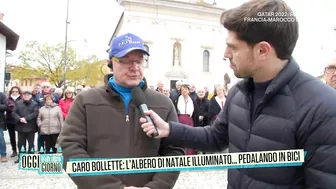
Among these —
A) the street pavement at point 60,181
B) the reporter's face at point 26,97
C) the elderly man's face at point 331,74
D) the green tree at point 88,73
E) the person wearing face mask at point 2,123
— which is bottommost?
the street pavement at point 60,181

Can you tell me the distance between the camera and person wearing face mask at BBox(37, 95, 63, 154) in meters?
→ 6.89

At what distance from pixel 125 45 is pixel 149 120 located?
56 centimetres

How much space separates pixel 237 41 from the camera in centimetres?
148

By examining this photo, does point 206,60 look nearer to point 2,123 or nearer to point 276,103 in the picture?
point 2,123

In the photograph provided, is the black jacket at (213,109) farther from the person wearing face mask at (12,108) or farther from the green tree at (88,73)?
the green tree at (88,73)

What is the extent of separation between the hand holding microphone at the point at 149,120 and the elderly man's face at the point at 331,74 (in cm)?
247

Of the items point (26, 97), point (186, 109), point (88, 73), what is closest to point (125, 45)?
point (186, 109)

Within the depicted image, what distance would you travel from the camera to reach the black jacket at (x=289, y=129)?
4.09ft

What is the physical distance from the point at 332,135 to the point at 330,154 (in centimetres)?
8

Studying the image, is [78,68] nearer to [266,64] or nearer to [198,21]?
[198,21]

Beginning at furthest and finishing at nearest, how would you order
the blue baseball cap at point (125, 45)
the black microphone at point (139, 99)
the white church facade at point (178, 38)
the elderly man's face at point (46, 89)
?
the white church facade at point (178, 38) → the elderly man's face at point (46, 89) → the blue baseball cap at point (125, 45) → the black microphone at point (139, 99)

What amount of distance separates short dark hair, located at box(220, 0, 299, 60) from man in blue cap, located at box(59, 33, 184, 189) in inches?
29.8

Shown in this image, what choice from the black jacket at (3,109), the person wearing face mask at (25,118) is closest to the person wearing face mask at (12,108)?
the black jacket at (3,109)

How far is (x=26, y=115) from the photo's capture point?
7.05m
